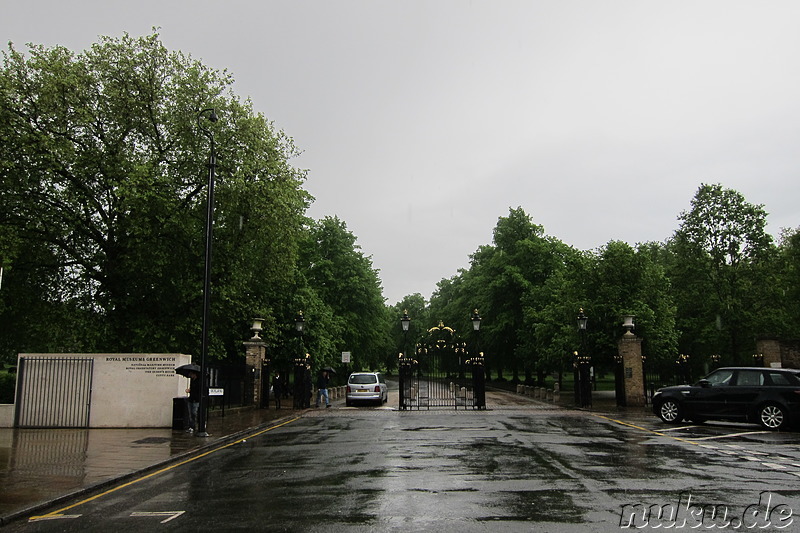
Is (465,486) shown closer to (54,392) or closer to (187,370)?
(187,370)

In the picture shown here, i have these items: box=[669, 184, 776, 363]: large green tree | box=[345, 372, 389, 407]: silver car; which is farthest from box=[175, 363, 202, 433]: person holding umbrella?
box=[669, 184, 776, 363]: large green tree

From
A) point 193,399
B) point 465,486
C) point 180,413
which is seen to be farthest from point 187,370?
point 465,486

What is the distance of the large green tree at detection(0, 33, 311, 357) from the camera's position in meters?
23.3

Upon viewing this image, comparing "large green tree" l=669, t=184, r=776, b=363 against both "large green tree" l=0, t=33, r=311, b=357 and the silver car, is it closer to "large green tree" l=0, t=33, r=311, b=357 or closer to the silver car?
the silver car

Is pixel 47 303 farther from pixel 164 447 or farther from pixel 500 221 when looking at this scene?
pixel 500 221

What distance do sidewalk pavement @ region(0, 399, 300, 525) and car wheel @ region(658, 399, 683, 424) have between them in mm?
12071

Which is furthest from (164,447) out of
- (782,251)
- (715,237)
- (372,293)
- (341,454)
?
(782,251)

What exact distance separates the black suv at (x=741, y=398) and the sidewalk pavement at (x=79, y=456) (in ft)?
40.8

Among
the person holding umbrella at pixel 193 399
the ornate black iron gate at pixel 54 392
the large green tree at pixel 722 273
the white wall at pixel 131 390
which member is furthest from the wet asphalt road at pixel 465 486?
the large green tree at pixel 722 273

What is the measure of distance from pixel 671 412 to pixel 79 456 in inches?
610

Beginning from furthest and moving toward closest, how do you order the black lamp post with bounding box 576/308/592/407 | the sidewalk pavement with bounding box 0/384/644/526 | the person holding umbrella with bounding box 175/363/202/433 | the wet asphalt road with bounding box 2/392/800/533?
the black lamp post with bounding box 576/308/592/407, the person holding umbrella with bounding box 175/363/202/433, the sidewalk pavement with bounding box 0/384/644/526, the wet asphalt road with bounding box 2/392/800/533

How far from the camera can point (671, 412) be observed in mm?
18172

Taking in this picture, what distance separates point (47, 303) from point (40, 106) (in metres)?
7.99

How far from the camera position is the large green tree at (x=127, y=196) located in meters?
23.3
